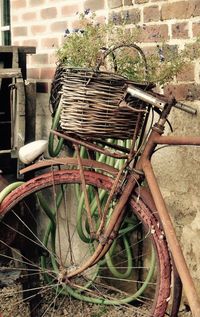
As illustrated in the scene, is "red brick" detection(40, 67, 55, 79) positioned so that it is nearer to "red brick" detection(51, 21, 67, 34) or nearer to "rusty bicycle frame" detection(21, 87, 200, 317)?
"red brick" detection(51, 21, 67, 34)

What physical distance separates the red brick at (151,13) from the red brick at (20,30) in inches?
42.7

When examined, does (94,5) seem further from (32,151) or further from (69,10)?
(32,151)

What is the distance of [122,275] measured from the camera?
340 cm

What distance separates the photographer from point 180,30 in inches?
120

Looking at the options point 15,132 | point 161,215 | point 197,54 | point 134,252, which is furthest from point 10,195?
point 197,54

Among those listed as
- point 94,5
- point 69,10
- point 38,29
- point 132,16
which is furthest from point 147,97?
point 38,29

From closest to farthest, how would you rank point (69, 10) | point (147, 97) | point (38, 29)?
point (147, 97) < point (69, 10) < point (38, 29)

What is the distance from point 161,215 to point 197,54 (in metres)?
0.95

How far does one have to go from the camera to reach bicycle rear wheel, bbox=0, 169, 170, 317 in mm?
2748

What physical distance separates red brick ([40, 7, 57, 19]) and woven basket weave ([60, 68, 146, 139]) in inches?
52.0

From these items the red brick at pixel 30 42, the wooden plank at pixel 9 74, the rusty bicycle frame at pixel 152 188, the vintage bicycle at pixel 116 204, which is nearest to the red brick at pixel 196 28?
the vintage bicycle at pixel 116 204

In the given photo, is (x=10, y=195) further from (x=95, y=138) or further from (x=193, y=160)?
(x=193, y=160)

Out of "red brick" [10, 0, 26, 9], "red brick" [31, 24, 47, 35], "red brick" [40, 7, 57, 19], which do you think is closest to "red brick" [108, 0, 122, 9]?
"red brick" [40, 7, 57, 19]

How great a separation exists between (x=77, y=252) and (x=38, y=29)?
1.51m
